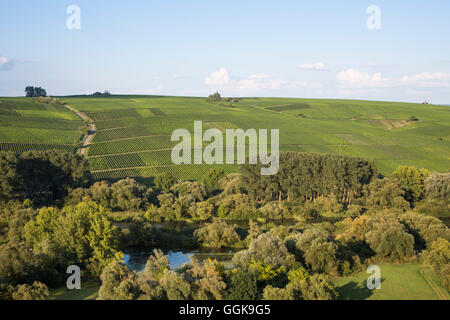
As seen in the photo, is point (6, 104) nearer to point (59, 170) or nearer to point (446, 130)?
point (59, 170)

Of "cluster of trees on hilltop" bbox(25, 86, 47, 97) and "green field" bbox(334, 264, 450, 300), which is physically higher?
"cluster of trees on hilltop" bbox(25, 86, 47, 97)

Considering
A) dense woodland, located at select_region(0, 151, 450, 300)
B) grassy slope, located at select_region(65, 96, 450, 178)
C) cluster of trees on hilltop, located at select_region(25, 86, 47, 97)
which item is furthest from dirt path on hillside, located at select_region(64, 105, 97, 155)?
cluster of trees on hilltop, located at select_region(25, 86, 47, 97)

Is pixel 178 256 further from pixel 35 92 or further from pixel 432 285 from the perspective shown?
pixel 35 92

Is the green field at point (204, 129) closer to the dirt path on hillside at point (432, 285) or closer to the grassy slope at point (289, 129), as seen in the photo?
the grassy slope at point (289, 129)

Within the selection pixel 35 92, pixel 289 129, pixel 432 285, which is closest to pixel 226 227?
pixel 432 285

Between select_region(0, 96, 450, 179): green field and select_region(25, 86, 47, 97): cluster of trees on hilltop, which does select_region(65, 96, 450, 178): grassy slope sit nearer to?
select_region(0, 96, 450, 179): green field

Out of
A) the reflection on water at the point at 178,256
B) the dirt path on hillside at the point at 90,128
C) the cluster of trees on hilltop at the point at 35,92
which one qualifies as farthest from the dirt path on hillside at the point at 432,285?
the cluster of trees on hilltop at the point at 35,92
